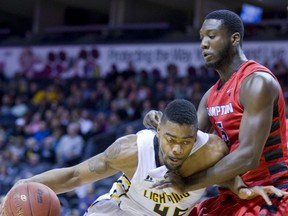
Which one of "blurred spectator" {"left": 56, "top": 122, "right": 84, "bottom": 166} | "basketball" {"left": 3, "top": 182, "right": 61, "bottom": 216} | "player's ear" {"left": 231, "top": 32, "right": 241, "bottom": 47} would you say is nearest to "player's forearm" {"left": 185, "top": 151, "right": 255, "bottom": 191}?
"player's ear" {"left": 231, "top": 32, "right": 241, "bottom": 47}

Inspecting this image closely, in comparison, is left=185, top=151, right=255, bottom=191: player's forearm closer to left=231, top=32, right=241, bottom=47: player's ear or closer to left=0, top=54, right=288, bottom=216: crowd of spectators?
left=231, top=32, right=241, bottom=47: player's ear

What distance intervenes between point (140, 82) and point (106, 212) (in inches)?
435

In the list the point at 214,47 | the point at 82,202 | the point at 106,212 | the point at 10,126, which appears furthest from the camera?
the point at 10,126

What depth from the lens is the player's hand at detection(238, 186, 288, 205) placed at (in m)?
3.63

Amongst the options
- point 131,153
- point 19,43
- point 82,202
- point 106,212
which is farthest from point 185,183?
point 19,43

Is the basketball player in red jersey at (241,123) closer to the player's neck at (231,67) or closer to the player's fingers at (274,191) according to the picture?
the player's neck at (231,67)

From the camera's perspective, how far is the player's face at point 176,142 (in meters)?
3.72

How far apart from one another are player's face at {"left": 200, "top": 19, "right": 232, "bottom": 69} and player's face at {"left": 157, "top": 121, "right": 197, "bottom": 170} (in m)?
0.48

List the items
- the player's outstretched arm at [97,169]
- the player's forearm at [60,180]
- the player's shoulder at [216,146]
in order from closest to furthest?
the player's shoulder at [216,146] < the player's outstretched arm at [97,169] < the player's forearm at [60,180]

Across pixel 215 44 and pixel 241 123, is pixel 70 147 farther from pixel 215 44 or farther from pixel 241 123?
pixel 241 123

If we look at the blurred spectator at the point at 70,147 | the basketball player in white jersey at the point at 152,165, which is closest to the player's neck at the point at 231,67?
the basketball player in white jersey at the point at 152,165

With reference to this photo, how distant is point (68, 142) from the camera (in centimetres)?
1268

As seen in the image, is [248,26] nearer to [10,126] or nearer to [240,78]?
[10,126]

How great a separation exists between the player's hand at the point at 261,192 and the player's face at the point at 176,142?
39 centimetres
